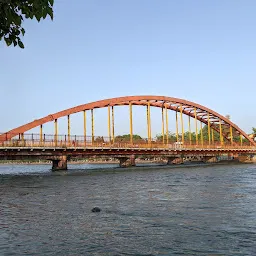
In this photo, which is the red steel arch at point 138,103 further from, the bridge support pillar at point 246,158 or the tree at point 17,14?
the tree at point 17,14

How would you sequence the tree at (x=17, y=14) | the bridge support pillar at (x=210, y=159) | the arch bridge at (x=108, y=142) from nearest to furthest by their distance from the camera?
1. the tree at (x=17, y=14)
2. the arch bridge at (x=108, y=142)
3. the bridge support pillar at (x=210, y=159)

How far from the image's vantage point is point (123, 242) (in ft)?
35.6

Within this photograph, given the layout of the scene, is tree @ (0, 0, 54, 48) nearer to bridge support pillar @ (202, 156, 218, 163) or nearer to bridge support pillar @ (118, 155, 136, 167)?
bridge support pillar @ (118, 155, 136, 167)

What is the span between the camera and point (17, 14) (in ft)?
16.2

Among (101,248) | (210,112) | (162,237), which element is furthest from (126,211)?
(210,112)

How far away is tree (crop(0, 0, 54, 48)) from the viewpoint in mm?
4723

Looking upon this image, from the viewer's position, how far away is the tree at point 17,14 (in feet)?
15.5

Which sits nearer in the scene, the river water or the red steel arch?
the river water

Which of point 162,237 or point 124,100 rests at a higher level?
point 124,100

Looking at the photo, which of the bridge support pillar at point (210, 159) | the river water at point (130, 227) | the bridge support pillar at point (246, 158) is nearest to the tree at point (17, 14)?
the river water at point (130, 227)

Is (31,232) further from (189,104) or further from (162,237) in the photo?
(189,104)

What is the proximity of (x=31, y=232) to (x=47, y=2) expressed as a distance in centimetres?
928

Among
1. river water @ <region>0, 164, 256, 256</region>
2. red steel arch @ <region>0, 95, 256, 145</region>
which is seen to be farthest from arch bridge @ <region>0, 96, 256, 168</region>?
river water @ <region>0, 164, 256, 256</region>

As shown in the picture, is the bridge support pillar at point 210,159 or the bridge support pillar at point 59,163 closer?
the bridge support pillar at point 59,163
